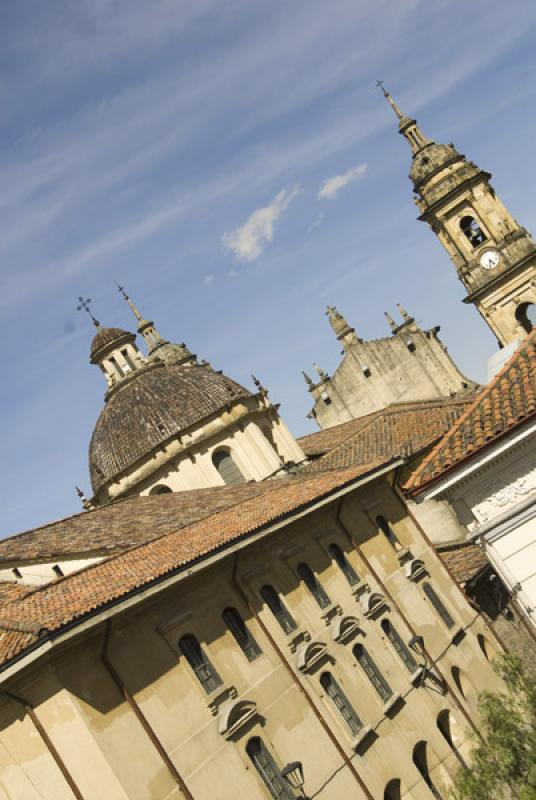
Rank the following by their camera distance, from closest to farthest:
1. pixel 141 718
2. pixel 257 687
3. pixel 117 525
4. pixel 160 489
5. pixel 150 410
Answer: pixel 141 718 < pixel 257 687 < pixel 117 525 < pixel 160 489 < pixel 150 410

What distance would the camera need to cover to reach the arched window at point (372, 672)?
77.7 ft

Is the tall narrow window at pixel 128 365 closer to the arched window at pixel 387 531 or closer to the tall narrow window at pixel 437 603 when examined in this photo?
the arched window at pixel 387 531

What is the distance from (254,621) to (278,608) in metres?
1.21

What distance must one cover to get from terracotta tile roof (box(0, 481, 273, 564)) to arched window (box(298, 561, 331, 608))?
4380mm

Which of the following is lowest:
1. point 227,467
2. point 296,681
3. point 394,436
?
point 296,681

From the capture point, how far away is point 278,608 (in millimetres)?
22812

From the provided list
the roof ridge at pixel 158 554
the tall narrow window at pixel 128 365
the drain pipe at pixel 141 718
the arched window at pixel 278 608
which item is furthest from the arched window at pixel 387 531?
the tall narrow window at pixel 128 365

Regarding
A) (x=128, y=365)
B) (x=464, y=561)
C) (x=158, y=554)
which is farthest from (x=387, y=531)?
(x=128, y=365)

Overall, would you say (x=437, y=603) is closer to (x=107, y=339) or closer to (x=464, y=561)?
(x=464, y=561)

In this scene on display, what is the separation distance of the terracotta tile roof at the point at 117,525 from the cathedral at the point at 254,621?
0.13 m

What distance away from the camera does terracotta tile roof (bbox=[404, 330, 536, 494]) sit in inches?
611

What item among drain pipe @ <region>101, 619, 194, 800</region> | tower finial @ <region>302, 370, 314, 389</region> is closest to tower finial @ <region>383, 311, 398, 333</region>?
tower finial @ <region>302, 370, 314, 389</region>

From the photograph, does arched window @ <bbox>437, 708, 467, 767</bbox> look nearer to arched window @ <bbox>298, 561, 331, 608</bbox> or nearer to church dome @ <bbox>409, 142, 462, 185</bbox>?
arched window @ <bbox>298, 561, 331, 608</bbox>

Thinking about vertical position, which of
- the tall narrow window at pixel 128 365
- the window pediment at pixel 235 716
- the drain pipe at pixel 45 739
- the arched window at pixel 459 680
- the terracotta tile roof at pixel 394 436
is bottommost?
the arched window at pixel 459 680
